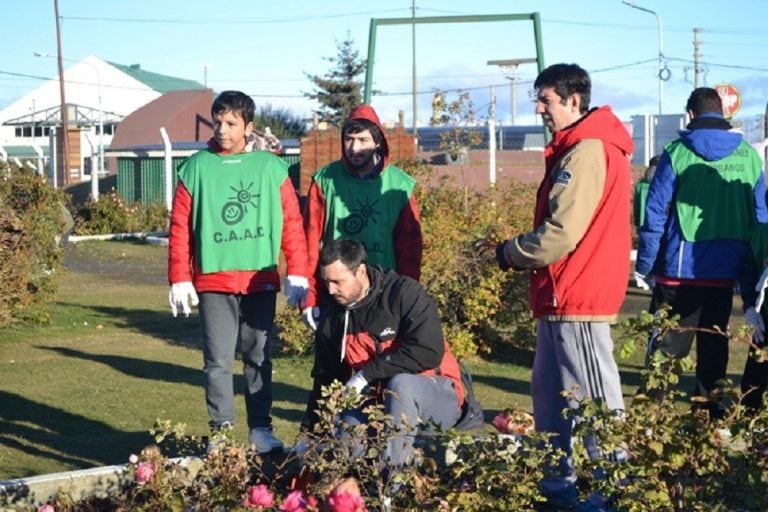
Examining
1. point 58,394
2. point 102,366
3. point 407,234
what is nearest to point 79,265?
point 102,366

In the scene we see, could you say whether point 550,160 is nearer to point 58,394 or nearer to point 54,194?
point 58,394

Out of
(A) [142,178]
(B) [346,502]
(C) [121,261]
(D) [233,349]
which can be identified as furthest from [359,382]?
(A) [142,178]

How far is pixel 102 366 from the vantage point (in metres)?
10.5

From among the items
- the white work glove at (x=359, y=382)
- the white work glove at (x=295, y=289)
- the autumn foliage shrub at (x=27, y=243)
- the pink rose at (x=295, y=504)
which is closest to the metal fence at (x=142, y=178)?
the autumn foliage shrub at (x=27, y=243)

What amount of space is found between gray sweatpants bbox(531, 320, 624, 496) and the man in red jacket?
1.57m

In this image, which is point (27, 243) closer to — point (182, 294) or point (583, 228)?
point (182, 294)

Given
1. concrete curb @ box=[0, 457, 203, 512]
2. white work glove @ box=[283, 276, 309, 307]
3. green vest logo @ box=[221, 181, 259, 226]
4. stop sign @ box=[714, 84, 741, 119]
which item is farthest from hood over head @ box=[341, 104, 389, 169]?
stop sign @ box=[714, 84, 741, 119]

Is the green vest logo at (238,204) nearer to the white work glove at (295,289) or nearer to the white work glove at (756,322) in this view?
the white work glove at (295,289)

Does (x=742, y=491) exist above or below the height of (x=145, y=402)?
above

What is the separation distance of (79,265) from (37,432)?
14386 mm

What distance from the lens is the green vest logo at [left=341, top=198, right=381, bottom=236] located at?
6570 mm

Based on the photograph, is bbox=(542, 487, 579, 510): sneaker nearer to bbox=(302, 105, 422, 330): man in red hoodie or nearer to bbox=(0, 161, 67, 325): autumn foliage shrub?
bbox=(302, 105, 422, 330): man in red hoodie

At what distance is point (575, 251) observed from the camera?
5.24 meters

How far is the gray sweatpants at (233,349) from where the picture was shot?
6.47 metres
